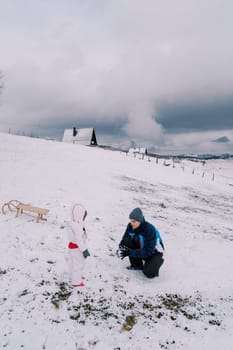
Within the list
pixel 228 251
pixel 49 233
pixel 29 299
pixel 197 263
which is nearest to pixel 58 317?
pixel 29 299

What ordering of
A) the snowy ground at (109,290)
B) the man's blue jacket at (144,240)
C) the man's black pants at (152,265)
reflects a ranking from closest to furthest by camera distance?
the snowy ground at (109,290) → the man's black pants at (152,265) → the man's blue jacket at (144,240)

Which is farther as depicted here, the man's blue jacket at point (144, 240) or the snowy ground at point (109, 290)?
the man's blue jacket at point (144, 240)

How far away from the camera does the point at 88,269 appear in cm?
733

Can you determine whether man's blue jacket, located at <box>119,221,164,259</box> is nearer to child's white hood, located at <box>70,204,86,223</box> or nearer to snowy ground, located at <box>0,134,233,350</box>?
snowy ground, located at <box>0,134,233,350</box>

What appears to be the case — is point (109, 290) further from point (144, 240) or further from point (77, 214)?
point (77, 214)

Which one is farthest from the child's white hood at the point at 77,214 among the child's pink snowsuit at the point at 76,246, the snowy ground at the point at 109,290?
the snowy ground at the point at 109,290

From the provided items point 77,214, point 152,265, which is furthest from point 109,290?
point 77,214

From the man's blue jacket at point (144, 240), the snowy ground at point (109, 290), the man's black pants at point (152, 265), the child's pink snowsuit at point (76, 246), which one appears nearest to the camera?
the snowy ground at point (109, 290)

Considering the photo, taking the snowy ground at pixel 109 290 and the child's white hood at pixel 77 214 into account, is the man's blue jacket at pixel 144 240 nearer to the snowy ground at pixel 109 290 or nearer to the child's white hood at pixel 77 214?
the snowy ground at pixel 109 290

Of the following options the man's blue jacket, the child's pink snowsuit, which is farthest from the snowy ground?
the man's blue jacket

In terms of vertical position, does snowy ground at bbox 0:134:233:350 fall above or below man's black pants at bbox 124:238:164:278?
below

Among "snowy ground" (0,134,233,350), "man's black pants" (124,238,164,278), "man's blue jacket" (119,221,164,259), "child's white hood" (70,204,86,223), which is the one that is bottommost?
"snowy ground" (0,134,233,350)

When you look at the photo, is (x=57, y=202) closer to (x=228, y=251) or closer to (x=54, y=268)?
(x=54, y=268)

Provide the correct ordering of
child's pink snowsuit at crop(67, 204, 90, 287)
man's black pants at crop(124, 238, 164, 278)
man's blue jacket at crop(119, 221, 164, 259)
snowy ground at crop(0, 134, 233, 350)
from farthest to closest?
man's blue jacket at crop(119, 221, 164, 259), man's black pants at crop(124, 238, 164, 278), child's pink snowsuit at crop(67, 204, 90, 287), snowy ground at crop(0, 134, 233, 350)
